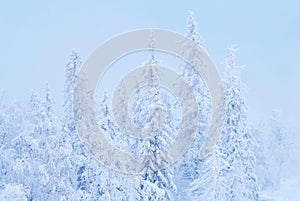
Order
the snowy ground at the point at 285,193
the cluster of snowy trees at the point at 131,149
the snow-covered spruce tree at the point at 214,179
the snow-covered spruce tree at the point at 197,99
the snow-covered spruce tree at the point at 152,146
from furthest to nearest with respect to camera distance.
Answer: the snowy ground at the point at 285,193 < the snow-covered spruce tree at the point at 197,99 < the snow-covered spruce tree at the point at 214,179 < the snow-covered spruce tree at the point at 152,146 < the cluster of snowy trees at the point at 131,149

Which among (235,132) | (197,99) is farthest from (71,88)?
(235,132)

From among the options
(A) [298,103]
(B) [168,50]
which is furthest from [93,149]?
(A) [298,103]

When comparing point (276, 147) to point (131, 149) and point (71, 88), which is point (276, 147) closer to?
point (131, 149)

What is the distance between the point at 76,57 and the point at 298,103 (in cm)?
13645

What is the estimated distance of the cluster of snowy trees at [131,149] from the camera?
28484 mm

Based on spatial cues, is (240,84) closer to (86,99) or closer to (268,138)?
(86,99)

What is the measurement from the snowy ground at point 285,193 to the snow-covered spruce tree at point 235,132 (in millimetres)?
16179

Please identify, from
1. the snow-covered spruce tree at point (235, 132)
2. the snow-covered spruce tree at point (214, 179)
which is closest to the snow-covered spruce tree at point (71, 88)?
the snow-covered spruce tree at point (214, 179)

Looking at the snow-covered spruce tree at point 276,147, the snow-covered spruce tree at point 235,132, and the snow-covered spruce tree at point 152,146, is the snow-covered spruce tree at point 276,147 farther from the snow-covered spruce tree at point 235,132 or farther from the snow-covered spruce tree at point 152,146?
the snow-covered spruce tree at point 152,146

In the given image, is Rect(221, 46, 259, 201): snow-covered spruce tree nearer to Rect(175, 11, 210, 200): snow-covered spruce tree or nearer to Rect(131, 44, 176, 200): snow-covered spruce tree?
Rect(175, 11, 210, 200): snow-covered spruce tree

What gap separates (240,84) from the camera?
3266 centimetres

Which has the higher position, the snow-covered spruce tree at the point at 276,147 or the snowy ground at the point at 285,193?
the snow-covered spruce tree at the point at 276,147

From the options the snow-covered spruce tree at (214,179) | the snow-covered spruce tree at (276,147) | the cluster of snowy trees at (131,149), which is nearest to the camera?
the cluster of snowy trees at (131,149)

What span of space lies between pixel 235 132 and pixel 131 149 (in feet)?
Answer: 23.0
